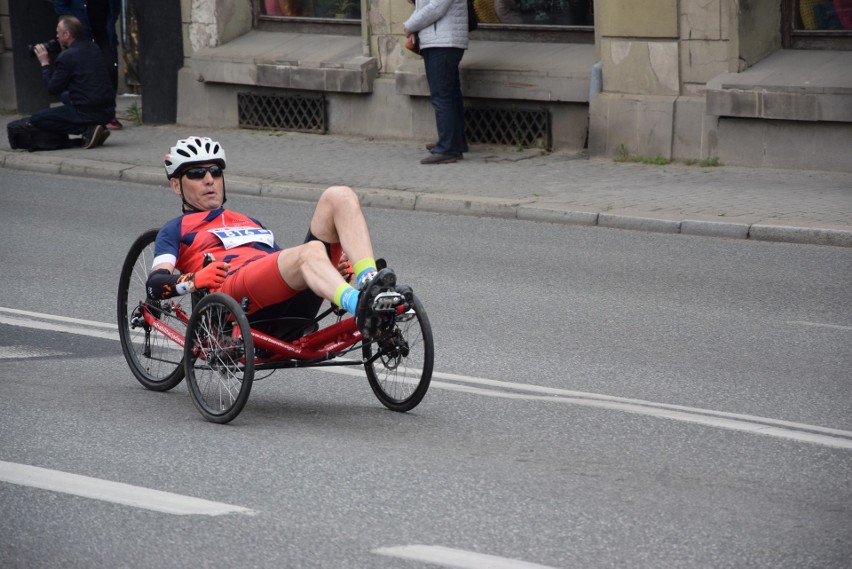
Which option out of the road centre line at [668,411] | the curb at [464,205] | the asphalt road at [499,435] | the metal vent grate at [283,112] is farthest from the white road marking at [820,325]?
the metal vent grate at [283,112]

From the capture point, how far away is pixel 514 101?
15.7m

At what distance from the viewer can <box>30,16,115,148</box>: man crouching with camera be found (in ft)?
54.1

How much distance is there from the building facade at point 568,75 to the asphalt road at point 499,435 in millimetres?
4001

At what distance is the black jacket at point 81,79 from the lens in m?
16.5

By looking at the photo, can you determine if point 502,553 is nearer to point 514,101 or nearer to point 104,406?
point 104,406

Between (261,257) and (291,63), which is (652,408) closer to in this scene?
(261,257)

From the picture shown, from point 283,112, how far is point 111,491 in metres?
13.1

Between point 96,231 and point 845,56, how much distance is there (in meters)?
7.48

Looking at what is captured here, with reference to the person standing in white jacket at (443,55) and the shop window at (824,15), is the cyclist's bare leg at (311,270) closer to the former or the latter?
the person standing in white jacket at (443,55)

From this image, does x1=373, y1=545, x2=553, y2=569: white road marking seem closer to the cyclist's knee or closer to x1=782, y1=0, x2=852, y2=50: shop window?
the cyclist's knee

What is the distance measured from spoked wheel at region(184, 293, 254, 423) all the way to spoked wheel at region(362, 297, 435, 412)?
561mm

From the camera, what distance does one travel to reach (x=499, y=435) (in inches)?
232

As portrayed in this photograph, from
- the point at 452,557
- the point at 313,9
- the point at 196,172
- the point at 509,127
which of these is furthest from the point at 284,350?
the point at 313,9

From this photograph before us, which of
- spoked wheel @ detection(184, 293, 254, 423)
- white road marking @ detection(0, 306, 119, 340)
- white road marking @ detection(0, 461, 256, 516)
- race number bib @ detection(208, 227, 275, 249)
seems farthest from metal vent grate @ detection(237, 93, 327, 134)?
white road marking @ detection(0, 461, 256, 516)
